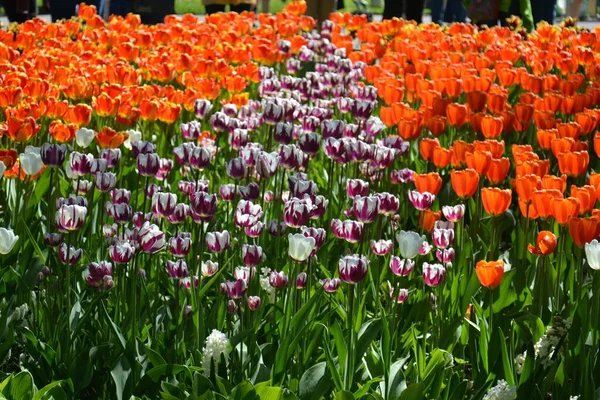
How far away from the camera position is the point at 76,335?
263 centimetres

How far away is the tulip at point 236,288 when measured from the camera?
2.54 m

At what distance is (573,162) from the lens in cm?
336

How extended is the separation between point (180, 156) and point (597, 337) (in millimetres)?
1267

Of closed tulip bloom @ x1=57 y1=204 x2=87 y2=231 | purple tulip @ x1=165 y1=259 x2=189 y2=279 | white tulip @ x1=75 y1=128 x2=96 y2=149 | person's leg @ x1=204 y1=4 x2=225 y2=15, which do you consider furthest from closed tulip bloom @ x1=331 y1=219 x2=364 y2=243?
person's leg @ x1=204 y1=4 x2=225 y2=15

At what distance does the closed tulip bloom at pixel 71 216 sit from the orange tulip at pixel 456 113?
2.06 m

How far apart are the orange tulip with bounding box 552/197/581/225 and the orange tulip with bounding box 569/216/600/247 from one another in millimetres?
125

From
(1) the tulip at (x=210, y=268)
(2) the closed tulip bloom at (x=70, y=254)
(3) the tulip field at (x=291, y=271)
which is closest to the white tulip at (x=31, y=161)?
(3) the tulip field at (x=291, y=271)

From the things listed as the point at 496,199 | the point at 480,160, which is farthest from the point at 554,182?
the point at 480,160

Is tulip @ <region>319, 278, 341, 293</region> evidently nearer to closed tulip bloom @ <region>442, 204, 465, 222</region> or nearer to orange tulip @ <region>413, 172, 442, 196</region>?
closed tulip bloom @ <region>442, 204, 465, 222</region>

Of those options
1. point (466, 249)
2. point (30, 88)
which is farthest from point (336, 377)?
point (30, 88)

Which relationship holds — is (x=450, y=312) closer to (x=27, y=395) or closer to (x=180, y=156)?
(x=180, y=156)

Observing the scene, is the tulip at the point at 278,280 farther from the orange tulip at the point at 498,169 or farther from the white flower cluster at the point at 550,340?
the orange tulip at the point at 498,169

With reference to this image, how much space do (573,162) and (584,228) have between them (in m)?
0.78

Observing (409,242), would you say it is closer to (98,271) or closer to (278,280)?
(278,280)
